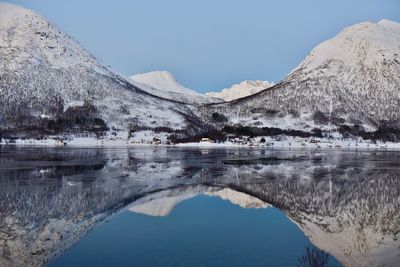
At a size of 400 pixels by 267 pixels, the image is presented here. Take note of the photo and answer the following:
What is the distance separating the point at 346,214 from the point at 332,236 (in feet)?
17.9

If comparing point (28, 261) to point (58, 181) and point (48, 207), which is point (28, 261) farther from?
point (58, 181)

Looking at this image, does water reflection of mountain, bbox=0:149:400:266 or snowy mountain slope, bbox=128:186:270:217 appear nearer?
water reflection of mountain, bbox=0:149:400:266

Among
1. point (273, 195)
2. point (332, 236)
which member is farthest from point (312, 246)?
point (273, 195)

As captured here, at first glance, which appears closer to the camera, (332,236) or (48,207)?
(332,236)

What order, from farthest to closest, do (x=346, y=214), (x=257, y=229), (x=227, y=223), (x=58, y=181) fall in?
1. (x=58, y=181)
2. (x=346, y=214)
3. (x=227, y=223)
4. (x=257, y=229)

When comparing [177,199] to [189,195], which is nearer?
[177,199]

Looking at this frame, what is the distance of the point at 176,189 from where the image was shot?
35375 millimetres

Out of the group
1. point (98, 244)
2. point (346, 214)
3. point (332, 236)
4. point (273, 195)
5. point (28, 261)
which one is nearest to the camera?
point (28, 261)

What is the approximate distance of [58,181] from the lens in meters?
38.2

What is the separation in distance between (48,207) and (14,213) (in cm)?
211

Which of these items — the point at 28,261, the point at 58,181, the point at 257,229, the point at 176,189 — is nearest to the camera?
the point at 28,261

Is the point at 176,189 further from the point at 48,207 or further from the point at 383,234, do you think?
the point at 383,234

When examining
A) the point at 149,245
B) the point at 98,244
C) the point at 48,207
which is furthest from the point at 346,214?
the point at 48,207

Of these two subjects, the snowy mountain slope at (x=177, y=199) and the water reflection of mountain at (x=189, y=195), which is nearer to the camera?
the water reflection of mountain at (x=189, y=195)
